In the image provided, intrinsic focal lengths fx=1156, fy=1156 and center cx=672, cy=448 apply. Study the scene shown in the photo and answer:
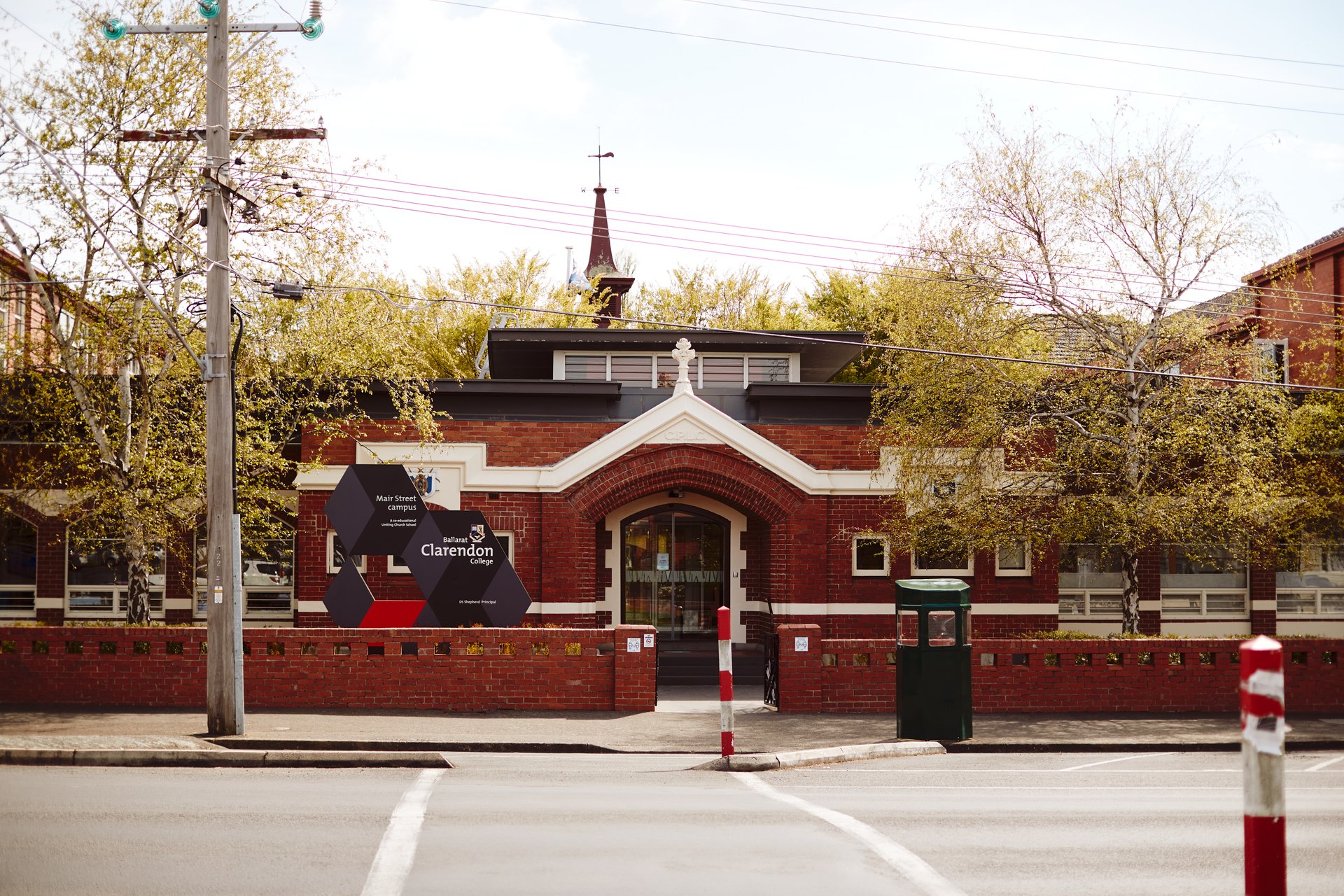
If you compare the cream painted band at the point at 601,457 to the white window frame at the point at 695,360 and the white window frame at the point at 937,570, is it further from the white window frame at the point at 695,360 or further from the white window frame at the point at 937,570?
the white window frame at the point at 695,360

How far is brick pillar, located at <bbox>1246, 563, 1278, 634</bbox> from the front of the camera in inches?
955

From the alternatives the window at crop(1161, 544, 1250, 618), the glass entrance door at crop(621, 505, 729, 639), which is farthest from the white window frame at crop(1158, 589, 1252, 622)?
the glass entrance door at crop(621, 505, 729, 639)

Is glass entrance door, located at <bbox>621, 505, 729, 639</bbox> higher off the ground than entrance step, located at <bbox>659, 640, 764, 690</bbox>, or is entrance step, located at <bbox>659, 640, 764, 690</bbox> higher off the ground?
glass entrance door, located at <bbox>621, 505, 729, 639</bbox>

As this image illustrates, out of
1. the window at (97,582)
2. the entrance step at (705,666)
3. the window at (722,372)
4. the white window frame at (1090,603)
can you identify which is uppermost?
the window at (722,372)

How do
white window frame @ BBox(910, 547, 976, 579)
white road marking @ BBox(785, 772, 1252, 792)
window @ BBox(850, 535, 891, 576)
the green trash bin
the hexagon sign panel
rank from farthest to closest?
1. white window frame @ BBox(910, 547, 976, 579)
2. window @ BBox(850, 535, 891, 576)
3. the hexagon sign panel
4. the green trash bin
5. white road marking @ BBox(785, 772, 1252, 792)

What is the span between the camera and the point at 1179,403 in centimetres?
1838

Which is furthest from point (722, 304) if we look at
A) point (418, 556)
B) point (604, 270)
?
point (418, 556)

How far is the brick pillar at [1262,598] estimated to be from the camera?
24266mm

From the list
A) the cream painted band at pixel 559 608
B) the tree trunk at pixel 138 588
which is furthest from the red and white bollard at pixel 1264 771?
the cream painted band at pixel 559 608

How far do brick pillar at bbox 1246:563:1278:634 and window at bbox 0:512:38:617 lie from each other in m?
25.0

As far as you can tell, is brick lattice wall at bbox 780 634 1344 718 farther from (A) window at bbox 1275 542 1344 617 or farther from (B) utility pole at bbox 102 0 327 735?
(A) window at bbox 1275 542 1344 617

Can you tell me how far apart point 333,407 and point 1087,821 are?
1614 cm

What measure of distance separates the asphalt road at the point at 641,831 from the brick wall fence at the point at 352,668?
4.38 meters

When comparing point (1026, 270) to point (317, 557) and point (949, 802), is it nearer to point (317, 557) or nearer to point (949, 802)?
point (949, 802)
